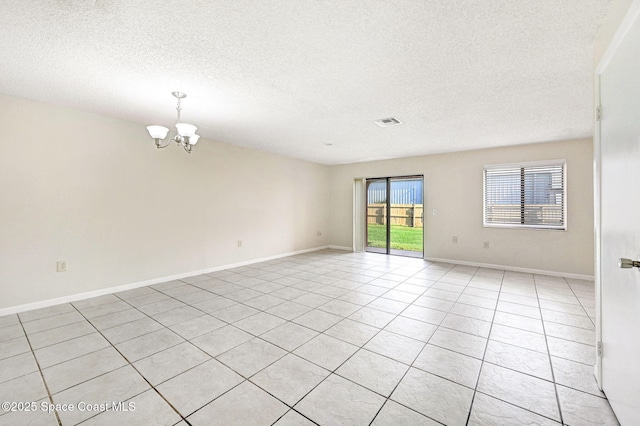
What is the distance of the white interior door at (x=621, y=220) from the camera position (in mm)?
1204

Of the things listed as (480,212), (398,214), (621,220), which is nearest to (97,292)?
(621,220)

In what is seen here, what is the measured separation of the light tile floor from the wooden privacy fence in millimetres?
3073

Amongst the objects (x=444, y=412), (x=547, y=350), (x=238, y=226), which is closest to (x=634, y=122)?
(x=444, y=412)

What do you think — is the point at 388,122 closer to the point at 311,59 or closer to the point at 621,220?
the point at 311,59

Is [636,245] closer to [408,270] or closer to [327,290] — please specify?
[327,290]

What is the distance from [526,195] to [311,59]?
16.3 feet

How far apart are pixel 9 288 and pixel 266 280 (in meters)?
2.94

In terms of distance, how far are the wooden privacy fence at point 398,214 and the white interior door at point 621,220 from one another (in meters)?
5.02

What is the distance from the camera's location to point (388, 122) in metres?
3.75

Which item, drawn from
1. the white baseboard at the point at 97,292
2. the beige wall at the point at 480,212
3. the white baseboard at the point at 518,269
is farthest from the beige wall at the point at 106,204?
the white baseboard at the point at 518,269

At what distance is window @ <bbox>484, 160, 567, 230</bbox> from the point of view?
468 cm

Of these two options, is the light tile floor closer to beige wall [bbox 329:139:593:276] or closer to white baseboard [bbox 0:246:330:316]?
white baseboard [bbox 0:246:330:316]

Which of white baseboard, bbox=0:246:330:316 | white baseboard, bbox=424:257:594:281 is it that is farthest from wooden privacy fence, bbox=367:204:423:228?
white baseboard, bbox=0:246:330:316

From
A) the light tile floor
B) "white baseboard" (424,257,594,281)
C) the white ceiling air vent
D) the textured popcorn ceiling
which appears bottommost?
the light tile floor
